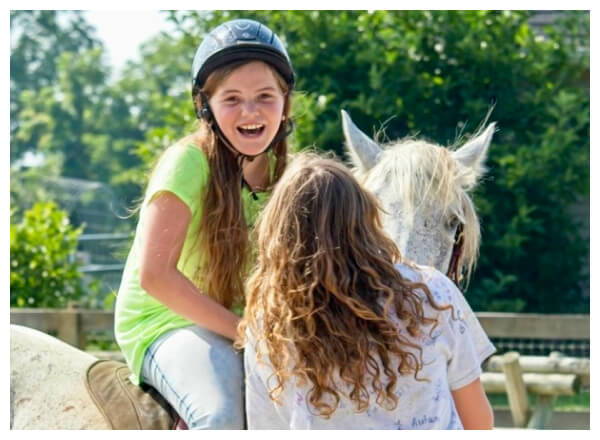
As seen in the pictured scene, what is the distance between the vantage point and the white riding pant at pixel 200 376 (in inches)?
97.0

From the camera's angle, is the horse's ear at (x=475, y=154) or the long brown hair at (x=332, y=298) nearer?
the long brown hair at (x=332, y=298)

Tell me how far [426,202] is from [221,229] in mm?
678

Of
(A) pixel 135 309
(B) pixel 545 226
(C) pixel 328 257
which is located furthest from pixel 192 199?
(B) pixel 545 226

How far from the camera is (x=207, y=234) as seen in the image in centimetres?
267

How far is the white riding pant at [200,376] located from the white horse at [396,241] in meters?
0.32

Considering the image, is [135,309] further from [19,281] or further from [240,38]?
[19,281]

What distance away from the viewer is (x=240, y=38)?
2.75 m

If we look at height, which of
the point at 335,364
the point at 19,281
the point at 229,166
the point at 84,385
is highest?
the point at 229,166

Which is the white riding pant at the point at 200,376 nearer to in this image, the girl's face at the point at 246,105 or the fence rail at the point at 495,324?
the girl's face at the point at 246,105

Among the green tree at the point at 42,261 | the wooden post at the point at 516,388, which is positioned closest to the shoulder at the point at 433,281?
the wooden post at the point at 516,388

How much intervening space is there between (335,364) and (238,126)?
33.8 inches

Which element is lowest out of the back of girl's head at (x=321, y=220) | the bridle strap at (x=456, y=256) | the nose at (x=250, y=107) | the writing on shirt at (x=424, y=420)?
the writing on shirt at (x=424, y=420)

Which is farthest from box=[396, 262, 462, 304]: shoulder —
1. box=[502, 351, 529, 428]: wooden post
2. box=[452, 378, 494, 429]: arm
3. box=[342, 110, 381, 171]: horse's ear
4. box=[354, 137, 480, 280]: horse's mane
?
box=[502, 351, 529, 428]: wooden post

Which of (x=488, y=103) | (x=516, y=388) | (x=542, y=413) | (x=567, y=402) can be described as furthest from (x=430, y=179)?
(x=567, y=402)
